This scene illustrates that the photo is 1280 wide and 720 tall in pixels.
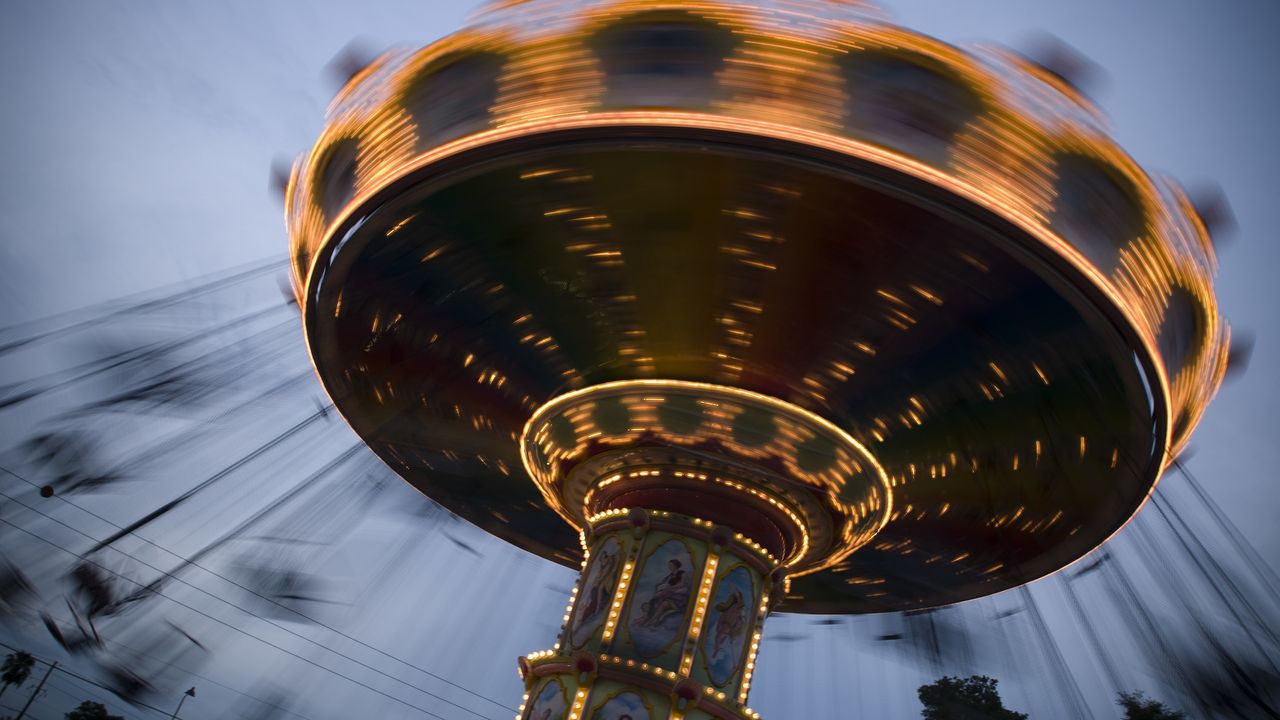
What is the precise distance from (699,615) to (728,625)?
17.5 inches

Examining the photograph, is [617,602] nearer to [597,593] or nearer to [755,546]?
[597,593]

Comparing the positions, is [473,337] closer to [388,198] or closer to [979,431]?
[388,198]

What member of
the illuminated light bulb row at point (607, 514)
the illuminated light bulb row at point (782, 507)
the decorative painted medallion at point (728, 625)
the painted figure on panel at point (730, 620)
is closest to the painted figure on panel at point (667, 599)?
the decorative painted medallion at point (728, 625)

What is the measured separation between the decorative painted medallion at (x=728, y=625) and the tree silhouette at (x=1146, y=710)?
1395 centimetres

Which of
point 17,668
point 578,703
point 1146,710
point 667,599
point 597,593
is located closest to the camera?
point 578,703

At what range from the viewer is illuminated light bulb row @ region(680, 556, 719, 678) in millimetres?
10094

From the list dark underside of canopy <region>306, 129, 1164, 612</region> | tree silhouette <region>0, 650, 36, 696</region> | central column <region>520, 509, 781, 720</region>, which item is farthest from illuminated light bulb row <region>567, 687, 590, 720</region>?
tree silhouette <region>0, 650, 36, 696</region>

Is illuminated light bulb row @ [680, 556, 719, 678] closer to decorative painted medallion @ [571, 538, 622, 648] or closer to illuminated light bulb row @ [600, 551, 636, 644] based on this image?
illuminated light bulb row @ [600, 551, 636, 644]

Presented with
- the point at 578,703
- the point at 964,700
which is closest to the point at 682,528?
the point at 578,703

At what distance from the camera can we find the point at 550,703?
1012 cm

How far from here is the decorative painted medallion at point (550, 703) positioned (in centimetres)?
992

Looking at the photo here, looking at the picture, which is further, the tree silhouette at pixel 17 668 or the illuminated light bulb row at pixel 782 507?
the tree silhouette at pixel 17 668

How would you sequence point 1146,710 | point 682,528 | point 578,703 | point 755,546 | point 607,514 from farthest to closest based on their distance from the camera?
point 1146,710 → point 607,514 → point 755,546 → point 682,528 → point 578,703

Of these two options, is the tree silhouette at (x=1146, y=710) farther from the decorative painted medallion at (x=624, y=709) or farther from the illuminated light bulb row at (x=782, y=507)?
the decorative painted medallion at (x=624, y=709)
